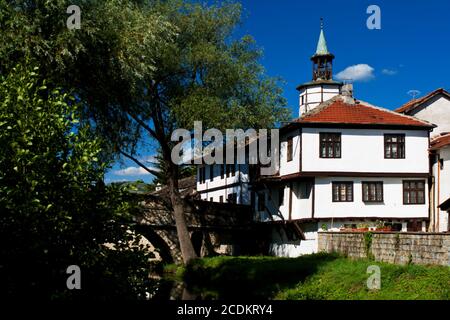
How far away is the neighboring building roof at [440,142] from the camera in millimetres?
31503

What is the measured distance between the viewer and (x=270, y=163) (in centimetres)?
3750

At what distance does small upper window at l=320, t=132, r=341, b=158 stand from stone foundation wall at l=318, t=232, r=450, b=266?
15.5ft

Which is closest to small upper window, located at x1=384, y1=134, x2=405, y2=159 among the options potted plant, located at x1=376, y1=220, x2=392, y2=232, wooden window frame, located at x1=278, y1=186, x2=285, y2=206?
potted plant, located at x1=376, y1=220, x2=392, y2=232

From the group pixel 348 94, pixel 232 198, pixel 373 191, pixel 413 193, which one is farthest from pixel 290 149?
pixel 232 198

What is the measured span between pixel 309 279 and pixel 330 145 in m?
10.1

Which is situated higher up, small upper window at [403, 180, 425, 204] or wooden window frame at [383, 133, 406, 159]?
wooden window frame at [383, 133, 406, 159]

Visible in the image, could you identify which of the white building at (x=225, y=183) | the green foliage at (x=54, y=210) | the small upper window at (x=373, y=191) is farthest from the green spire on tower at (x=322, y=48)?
the green foliage at (x=54, y=210)

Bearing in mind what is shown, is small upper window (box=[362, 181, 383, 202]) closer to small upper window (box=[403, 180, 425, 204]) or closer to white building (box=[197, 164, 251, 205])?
small upper window (box=[403, 180, 425, 204])

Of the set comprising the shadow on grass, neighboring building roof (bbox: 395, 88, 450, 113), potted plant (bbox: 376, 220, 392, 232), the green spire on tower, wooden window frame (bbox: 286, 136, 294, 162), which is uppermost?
the green spire on tower

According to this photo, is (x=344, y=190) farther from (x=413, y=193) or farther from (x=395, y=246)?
(x=395, y=246)

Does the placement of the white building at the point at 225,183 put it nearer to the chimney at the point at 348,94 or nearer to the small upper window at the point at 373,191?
the chimney at the point at 348,94

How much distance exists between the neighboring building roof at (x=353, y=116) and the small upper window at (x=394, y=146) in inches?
27.2

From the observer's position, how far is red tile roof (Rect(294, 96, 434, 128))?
32.2 metres

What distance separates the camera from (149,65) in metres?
18.9
